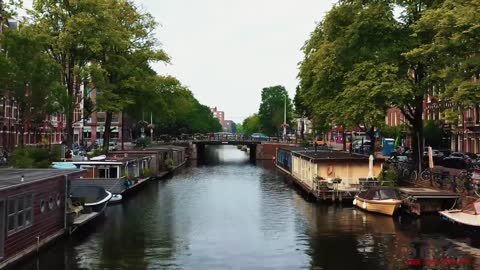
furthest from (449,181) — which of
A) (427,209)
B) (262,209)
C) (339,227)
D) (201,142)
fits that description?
(201,142)

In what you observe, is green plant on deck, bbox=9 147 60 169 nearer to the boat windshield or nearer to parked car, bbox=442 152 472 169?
the boat windshield

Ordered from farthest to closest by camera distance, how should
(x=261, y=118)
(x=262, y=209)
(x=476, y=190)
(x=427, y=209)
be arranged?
(x=261, y=118)
(x=262, y=209)
(x=427, y=209)
(x=476, y=190)

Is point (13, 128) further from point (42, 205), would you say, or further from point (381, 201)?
point (381, 201)

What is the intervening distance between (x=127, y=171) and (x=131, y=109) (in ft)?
62.6

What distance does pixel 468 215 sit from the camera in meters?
28.8

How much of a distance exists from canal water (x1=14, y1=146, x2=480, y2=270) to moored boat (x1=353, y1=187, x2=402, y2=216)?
23.6 inches

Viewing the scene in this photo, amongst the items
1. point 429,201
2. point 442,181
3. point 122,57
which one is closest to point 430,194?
point 429,201

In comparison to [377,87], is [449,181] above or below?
below

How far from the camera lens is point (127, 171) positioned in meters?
49.4

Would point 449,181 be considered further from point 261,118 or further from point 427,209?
point 261,118

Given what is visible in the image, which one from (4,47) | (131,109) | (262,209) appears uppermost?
(4,47)

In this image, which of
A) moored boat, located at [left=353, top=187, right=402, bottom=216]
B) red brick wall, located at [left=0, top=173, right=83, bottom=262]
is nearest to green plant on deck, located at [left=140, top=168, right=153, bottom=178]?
moored boat, located at [left=353, top=187, right=402, bottom=216]

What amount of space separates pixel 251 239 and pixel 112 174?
2055 centimetres

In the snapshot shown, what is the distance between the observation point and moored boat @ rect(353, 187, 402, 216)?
3528 cm
